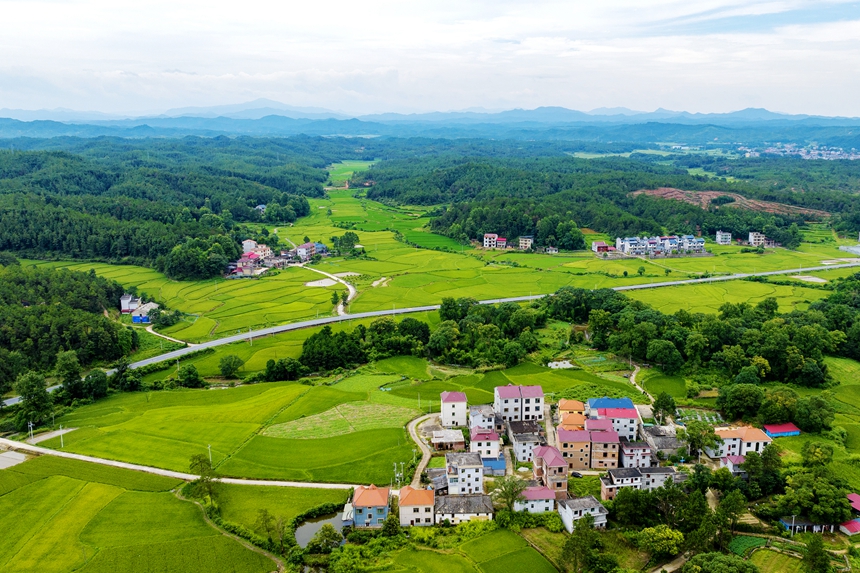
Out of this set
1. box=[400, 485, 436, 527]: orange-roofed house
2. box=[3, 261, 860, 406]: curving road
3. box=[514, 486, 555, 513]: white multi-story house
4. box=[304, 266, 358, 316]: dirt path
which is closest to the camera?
box=[400, 485, 436, 527]: orange-roofed house

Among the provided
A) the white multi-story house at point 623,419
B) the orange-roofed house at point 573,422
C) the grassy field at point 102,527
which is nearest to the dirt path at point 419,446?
the orange-roofed house at point 573,422

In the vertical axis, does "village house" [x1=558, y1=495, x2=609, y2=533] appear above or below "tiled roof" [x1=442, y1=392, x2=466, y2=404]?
below

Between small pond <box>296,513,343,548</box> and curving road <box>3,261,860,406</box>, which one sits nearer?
small pond <box>296,513,343,548</box>

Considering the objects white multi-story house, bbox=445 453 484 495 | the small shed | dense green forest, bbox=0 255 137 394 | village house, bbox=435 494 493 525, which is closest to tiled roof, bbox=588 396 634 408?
the small shed

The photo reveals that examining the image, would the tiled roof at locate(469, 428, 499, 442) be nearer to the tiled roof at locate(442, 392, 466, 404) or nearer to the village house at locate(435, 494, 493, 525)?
the tiled roof at locate(442, 392, 466, 404)

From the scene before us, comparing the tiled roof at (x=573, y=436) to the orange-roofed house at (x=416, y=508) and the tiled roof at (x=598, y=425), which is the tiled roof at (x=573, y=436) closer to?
the tiled roof at (x=598, y=425)

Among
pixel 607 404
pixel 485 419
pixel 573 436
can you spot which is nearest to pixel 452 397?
pixel 485 419

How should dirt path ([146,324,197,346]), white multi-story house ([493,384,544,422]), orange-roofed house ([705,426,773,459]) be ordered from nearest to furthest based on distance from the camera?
orange-roofed house ([705,426,773,459]) < white multi-story house ([493,384,544,422]) < dirt path ([146,324,197,346])
